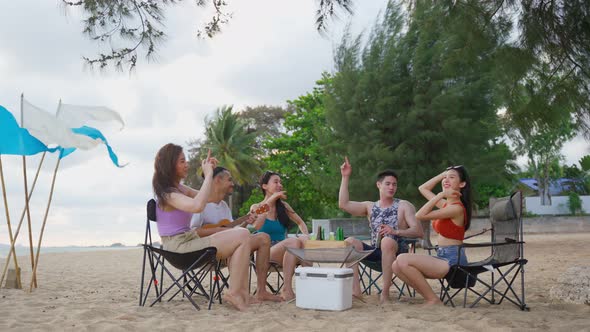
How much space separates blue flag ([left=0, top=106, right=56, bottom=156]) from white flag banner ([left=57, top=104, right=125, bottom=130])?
1.27 feet

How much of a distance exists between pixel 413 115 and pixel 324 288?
8727 millimetres

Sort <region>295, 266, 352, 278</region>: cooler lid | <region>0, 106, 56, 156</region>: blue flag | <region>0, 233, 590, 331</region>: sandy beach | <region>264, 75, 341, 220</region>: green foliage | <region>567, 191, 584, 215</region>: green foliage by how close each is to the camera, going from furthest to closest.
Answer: <region>567, 191, 584, 215</region>: green foliage < <region>264, 75, 341, 220</region>: green foliage < <region>0, 106, 56, 156</region>: blue flag < <region>295, 266, 352, 278</region>: cooler lid < <region>0, 233, 590, 331</region>: sandy beach

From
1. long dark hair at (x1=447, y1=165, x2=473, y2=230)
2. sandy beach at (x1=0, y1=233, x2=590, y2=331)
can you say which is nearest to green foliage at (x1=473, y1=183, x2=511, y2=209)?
sandy beach at (x1=0, y1=233, x2=590, y2=331)

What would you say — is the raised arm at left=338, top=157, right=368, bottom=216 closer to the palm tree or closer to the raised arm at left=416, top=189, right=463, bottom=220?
the raised arm at left=416, top=189, right=463, bottom=220

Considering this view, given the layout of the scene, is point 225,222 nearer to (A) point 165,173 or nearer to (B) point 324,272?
(A) point 165,173

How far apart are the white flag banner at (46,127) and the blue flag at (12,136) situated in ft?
0.24

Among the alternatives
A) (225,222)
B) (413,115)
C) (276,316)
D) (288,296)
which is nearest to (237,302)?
(276,316)

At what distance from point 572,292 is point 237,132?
78.7 ft

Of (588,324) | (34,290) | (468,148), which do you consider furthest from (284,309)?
(468,148)

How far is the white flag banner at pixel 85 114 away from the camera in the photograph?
5379mm

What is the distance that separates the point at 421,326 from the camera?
3176mm

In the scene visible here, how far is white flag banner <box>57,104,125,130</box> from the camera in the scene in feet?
17.6

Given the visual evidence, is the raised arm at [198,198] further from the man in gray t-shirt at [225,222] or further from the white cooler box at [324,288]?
the white cooler box at [324,288]

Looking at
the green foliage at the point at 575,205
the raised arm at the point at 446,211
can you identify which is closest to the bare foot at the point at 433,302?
the raised arm at the point at 446,211
